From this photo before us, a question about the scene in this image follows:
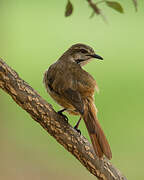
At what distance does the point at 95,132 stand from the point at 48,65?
7536mm

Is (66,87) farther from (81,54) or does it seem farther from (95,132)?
(81,54)

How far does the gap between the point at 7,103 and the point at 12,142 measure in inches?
54.0

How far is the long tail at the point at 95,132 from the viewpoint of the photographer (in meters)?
4.28

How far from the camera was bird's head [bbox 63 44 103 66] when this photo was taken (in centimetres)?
527

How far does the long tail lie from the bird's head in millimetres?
654

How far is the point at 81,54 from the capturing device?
5316 millimetres

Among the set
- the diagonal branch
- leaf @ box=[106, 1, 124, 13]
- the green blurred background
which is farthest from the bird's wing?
the green blurred background

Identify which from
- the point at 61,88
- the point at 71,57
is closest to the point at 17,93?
the point at 61,88

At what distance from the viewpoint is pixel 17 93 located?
14.6 feet

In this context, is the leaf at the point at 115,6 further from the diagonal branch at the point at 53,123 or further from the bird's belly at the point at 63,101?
the bird's belly at the point at 63,101

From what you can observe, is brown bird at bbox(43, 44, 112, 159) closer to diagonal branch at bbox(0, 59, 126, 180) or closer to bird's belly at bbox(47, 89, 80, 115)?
bird's belly at bbox(47, 89, 80, 115)

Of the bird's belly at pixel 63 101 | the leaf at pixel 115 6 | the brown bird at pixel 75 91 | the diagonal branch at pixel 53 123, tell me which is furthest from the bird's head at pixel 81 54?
the leaf at pixel 115 6

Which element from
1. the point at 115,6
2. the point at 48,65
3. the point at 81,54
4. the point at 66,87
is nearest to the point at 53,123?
the point at 66,87

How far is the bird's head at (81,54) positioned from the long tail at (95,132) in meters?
0.65
